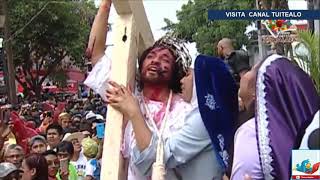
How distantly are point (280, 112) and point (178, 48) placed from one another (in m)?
0.81

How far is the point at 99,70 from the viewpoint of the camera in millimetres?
3102

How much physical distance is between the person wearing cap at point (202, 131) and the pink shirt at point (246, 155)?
0.29 m

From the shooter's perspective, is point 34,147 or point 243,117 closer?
point 243,117

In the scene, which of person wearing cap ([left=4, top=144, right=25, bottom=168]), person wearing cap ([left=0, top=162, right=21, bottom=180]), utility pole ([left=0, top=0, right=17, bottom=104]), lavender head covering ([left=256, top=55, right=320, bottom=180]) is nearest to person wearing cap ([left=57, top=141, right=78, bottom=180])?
person wearing cap ([left=4, top=144, right=25, bottom=168])

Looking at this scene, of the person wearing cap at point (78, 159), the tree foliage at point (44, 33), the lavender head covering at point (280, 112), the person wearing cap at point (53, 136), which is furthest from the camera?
the tree foliage at point (44, 33)

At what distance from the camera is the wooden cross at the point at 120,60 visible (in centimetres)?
285

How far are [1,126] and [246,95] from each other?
213 inches

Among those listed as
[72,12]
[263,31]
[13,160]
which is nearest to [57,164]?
[13,160]

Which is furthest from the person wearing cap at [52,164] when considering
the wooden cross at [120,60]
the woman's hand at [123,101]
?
the woman's hand at [123,101]

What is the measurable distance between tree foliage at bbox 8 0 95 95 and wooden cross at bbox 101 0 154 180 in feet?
106

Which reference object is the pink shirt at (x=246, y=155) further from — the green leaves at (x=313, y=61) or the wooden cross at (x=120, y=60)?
the wooden cross at (x=120, y=60)

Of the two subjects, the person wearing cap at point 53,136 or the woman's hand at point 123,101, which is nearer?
the woman's hand at point 123,101

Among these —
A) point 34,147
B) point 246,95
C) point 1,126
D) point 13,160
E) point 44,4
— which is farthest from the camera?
point 44,4

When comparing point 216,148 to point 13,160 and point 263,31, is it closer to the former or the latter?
point 13,160
